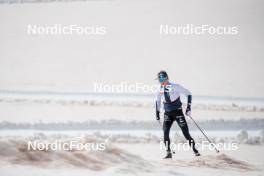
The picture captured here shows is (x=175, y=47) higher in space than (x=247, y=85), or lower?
higher

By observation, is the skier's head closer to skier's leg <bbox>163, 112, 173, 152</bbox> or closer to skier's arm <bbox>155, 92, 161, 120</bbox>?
skier's arm <bbox>155, 92, 161, 120</bbox>

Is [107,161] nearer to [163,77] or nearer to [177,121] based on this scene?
[177,121]

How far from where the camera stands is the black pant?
295cm

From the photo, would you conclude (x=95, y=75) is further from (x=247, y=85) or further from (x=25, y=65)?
(x=247, y=85)

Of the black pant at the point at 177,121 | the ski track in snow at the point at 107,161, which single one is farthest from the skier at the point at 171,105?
the ski track in snow at the point at 107,161

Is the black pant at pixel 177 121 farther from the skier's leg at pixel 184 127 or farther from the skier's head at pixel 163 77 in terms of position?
the skier's head at pixel 163 77

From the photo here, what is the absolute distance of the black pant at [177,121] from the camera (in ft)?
9.68

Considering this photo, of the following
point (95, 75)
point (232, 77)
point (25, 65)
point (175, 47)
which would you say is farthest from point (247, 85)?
point (25, 65)

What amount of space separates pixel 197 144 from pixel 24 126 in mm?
1219

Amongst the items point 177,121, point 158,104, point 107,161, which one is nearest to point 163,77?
point 158,104

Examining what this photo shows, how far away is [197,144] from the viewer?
9.67 ft

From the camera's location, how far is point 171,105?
2.98 m

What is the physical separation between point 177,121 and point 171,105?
120 millimetres

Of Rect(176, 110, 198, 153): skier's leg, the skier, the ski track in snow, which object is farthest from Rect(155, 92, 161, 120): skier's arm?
the ski track in snow
